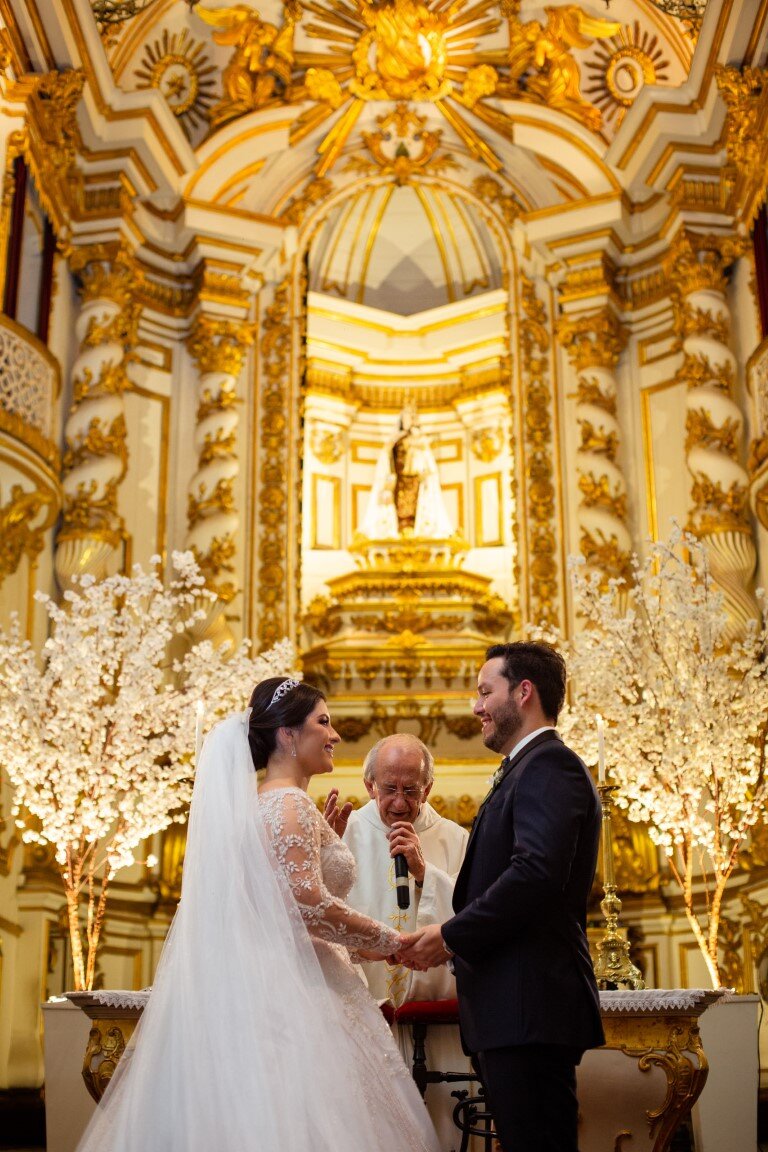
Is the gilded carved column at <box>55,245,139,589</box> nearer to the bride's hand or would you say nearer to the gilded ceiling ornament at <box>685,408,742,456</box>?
the gilded ceiling ornament at <box>685,408,742,456</box>

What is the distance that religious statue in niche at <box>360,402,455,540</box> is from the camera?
1151 cm

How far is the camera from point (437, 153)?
39.0ft

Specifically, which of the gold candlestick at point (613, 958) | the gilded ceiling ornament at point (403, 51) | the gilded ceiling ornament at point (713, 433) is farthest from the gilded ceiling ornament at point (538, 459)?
the gold candlestick at point (613, 958)

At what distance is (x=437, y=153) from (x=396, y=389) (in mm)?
2132

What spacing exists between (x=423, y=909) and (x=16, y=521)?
16.5ft

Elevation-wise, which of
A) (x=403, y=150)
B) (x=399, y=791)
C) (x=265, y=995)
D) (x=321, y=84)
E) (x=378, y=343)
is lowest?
(x=265, y=995)

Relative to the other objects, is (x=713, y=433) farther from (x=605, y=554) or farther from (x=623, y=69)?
(x=623, y=69)

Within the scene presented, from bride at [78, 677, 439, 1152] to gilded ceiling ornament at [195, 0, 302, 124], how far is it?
8.60 meters

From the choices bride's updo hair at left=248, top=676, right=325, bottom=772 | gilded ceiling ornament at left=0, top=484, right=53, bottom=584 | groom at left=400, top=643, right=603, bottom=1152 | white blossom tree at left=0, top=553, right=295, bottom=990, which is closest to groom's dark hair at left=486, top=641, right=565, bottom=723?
groom at left=400, top=643, right=603, bottom=1152

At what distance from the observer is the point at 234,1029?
11.6 ft

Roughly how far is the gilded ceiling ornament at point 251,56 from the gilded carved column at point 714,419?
371 centimetres

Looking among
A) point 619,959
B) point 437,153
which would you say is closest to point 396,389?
point 437,153

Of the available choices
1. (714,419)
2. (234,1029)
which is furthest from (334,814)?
(714,419)

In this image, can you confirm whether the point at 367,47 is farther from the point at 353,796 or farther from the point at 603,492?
the point at 353,796
